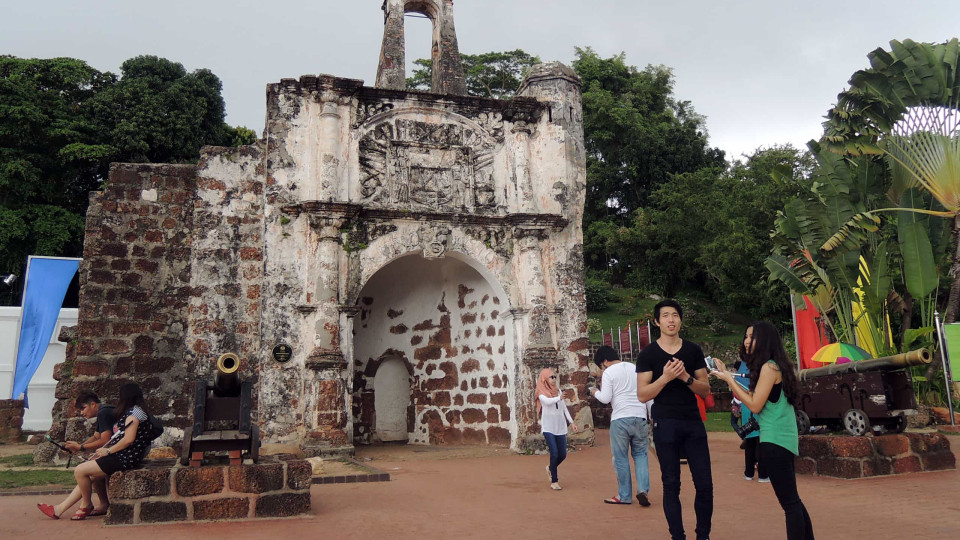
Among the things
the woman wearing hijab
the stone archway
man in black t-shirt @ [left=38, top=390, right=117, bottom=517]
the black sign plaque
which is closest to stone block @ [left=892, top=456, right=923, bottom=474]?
the woman wearing hijab

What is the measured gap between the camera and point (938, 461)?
844 cm

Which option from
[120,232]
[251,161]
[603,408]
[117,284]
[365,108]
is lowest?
[603,408]

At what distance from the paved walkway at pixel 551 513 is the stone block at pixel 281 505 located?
18cm

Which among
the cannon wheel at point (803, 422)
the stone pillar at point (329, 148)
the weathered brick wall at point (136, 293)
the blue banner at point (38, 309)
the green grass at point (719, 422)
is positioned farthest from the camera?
the green grass at point (719, 422)

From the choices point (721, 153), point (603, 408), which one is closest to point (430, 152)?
point (603, 408)

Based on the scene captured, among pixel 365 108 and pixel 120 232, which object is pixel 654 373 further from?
pixel 120 232

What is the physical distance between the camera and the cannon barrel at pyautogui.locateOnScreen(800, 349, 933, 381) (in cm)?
796

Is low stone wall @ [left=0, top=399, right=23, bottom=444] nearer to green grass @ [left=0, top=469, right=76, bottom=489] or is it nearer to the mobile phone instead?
green grass @ [left=0, top=469, right=76, bottom=489]

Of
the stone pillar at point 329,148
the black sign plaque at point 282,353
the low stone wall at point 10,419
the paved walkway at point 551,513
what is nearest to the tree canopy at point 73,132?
the low stone wall at point 10,419

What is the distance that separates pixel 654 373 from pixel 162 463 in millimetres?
5047

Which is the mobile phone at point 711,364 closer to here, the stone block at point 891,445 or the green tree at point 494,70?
the stone block at point 891,445

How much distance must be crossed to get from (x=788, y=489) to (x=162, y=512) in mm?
5100

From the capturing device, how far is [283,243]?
1169cm

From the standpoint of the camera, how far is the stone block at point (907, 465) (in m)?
8.16
